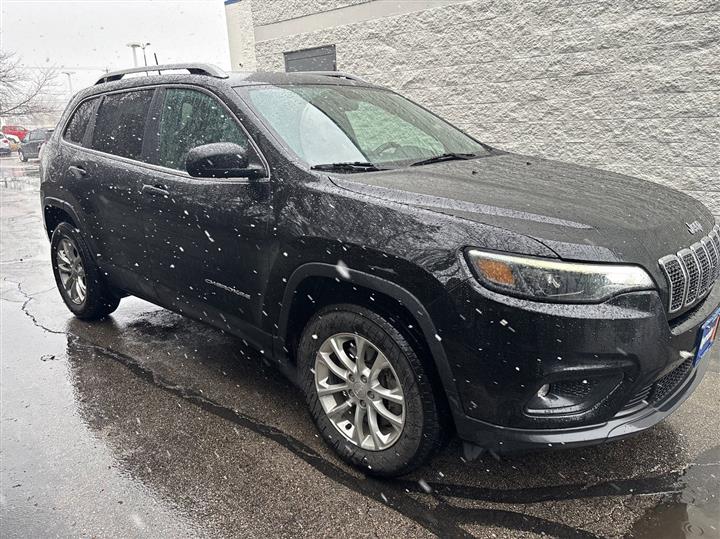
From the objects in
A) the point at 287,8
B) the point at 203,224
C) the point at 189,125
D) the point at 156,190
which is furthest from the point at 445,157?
the point at 287,8

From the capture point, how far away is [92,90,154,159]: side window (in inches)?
151

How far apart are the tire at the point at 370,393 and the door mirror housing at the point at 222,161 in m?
0.83

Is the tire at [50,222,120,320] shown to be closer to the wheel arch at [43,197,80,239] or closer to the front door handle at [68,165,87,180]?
the wheel arch at [43,197,80,239]

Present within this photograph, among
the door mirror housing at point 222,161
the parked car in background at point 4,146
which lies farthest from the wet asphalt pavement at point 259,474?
the parked car in background at point 4,146

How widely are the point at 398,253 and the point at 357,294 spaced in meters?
0.35

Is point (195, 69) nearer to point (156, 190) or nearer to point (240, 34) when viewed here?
point (156, 190)

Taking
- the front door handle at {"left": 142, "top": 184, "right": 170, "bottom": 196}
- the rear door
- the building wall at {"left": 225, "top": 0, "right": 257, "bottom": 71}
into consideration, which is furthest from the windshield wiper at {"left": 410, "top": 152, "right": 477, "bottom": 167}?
the building wall at {"left": 225, "top": 0, "right": 257, "bottom": 71}

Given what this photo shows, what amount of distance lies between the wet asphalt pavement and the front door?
577mm

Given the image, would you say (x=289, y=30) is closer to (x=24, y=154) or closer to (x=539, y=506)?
(x=539, y=506)

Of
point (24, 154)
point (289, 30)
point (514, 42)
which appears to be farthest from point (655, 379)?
point (24, 154)

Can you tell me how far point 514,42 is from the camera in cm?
739

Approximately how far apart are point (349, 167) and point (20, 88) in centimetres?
2890

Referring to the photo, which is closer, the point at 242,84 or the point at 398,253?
the point at 398,253

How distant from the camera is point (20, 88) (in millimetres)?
25969
